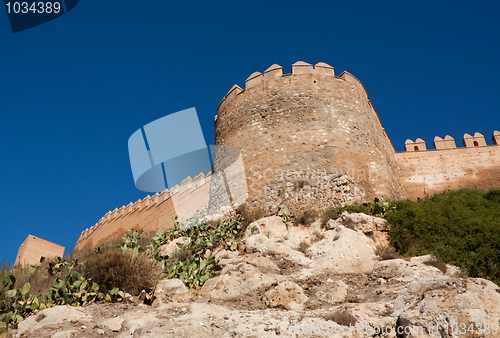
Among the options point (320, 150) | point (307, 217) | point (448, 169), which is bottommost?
point (307, 217)

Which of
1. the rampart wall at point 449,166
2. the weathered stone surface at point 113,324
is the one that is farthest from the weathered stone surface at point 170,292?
the rampart wall at point 449,166

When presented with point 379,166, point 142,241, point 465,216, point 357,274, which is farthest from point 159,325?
point 379,166

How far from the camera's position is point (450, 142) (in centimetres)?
1611

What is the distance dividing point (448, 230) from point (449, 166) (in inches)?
318

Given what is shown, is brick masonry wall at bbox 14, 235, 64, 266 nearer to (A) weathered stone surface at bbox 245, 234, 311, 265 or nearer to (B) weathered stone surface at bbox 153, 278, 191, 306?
(A) weathered stone surface at bbox 245, 234, 311, 265

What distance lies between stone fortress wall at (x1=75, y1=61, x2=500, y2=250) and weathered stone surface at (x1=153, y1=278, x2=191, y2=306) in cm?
482

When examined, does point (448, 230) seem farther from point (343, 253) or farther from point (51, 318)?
point (51, 318)

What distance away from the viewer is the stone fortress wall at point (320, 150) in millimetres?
10609

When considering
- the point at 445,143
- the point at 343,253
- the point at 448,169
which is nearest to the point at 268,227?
the point at 343,253

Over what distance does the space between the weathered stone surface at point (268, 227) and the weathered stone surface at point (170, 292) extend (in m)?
3.33

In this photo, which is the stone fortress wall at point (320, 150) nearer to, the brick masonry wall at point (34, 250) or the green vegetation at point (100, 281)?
the green vegetation at point (100, 281)

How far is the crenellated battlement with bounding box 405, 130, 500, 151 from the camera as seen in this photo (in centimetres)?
1595

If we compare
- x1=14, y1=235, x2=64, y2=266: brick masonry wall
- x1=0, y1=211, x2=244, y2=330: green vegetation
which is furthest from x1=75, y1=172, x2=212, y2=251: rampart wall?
x1=0, y1=211, x2=244, y2=330: green vegetation

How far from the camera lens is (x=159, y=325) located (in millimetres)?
4605
